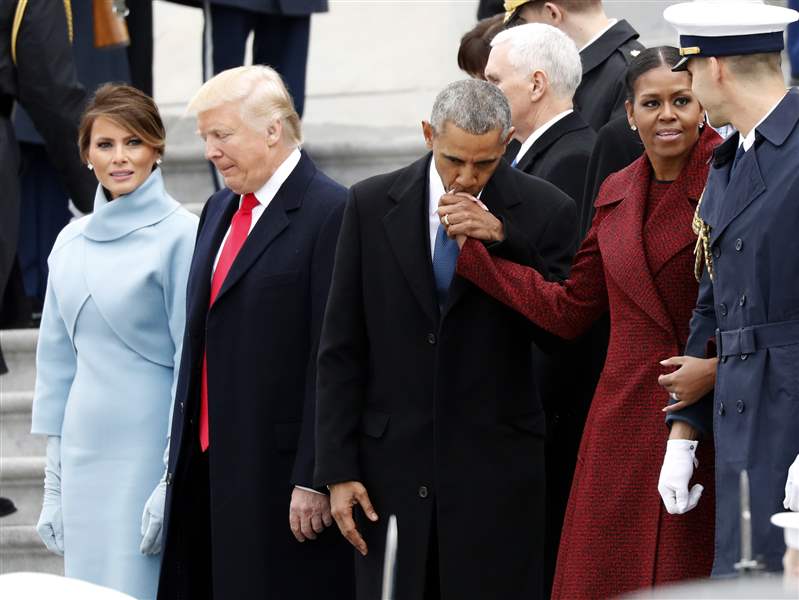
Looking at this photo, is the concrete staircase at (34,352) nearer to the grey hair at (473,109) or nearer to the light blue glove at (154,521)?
the light blue glove at (154,521)

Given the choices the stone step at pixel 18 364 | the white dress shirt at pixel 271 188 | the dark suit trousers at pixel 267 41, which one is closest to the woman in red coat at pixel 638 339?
the white dress shirt at pixel 271 188

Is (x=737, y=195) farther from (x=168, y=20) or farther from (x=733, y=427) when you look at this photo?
(x=168, y=20)

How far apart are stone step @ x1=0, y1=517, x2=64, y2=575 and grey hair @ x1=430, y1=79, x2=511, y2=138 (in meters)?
2.62

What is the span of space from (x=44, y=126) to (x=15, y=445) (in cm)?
111

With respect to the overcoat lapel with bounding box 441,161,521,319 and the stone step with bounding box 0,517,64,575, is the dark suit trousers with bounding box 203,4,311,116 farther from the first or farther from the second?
the overcoat lapel with bounding box 441,161,521,319

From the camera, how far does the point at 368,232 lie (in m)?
4.25

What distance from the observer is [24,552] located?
612 centimetres

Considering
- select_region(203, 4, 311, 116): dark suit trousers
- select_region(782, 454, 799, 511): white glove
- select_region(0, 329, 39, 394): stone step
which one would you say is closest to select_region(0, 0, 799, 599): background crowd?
select_region(782, 454, 799, 511): white glove

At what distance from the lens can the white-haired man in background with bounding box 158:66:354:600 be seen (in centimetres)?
457

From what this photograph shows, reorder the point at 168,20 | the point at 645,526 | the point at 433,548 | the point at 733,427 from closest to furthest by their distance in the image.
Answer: the point at 733,427 → the point at 645,526 → the point at 433,548 → the point at 168,20

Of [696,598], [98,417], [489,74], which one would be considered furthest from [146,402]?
[696,598]

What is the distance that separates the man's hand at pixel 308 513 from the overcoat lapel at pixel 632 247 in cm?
94

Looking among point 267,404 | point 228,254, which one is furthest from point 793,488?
point 228,254

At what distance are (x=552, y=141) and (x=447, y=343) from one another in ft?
3.18
